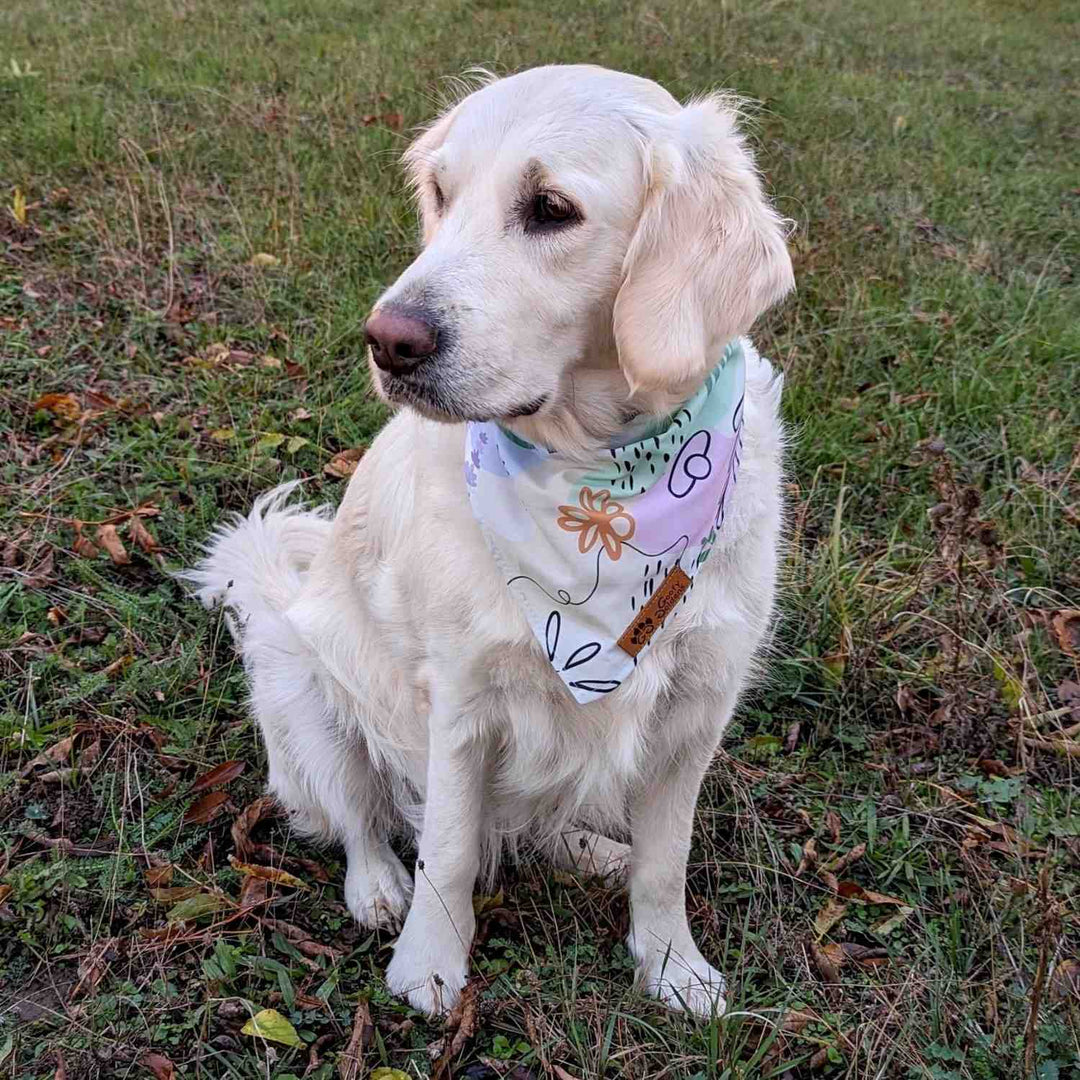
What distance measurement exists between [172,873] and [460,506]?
1.17 metres

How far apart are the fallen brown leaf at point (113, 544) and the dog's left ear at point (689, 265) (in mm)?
2057

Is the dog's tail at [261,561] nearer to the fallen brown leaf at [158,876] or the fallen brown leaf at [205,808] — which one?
the fallen brown leaf at [205,808]

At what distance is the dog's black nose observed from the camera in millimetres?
1688

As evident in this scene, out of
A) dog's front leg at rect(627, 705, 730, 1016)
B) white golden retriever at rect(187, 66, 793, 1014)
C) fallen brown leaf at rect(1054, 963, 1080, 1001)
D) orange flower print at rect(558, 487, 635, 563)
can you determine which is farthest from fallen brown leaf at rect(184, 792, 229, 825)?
fallen brown leaf at rect(1054, 963, 1080, 1001)

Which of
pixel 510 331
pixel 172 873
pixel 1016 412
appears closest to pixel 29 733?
pixel 172 873

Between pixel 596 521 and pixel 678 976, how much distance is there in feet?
3.55

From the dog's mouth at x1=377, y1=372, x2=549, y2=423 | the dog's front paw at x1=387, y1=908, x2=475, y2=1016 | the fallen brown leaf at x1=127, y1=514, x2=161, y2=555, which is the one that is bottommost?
the dog's front paw at x1=387, y1=908, x2=475, y2=1016

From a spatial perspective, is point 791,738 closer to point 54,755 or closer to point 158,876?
point 158,876

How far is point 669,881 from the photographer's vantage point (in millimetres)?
2277

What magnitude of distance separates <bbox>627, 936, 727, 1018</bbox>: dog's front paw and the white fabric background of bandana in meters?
0.74

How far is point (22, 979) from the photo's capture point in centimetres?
216

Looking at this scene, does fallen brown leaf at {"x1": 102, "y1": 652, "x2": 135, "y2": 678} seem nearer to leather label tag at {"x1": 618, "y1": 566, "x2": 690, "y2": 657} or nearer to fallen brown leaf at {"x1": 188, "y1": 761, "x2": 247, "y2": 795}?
fallen brown leaf at {"x1": 188, "y1": 761, "x2": 247, "y2": 795}

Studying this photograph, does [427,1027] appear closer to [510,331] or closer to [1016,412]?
[510,331]

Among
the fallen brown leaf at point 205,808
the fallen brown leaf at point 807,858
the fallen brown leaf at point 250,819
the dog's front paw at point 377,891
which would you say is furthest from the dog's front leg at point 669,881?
the fallen brown leaf at point 205,808
